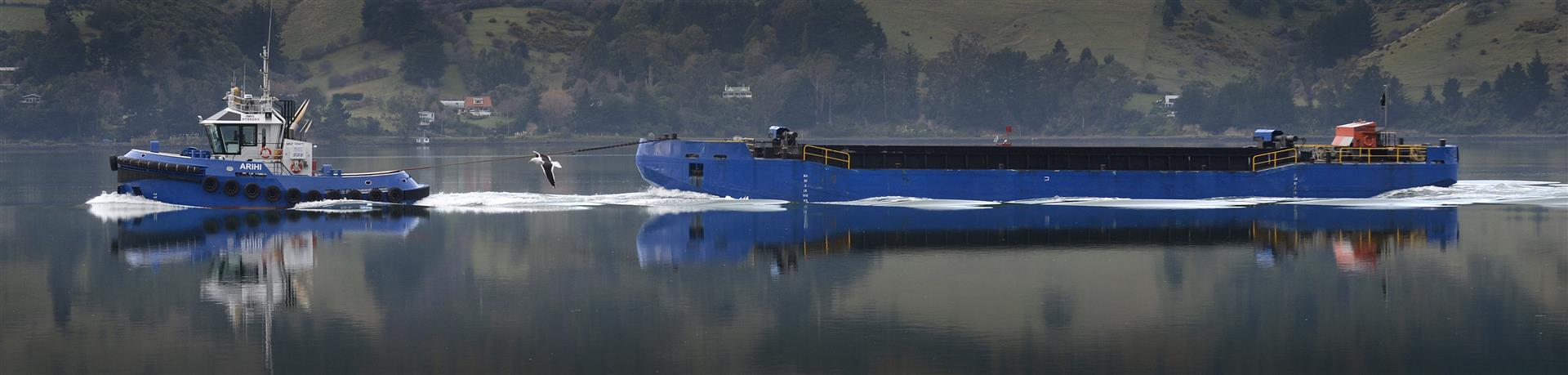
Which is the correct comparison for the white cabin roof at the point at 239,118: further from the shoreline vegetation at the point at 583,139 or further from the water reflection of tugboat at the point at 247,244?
the shoreline vegetation at the point at 583,139

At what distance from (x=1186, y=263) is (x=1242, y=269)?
1312 mm

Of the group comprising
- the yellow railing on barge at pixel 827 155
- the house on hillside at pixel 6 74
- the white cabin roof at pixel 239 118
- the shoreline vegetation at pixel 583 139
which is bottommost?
the yellow railing on barge at pixel 827 155

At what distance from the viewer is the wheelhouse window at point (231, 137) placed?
46969mm

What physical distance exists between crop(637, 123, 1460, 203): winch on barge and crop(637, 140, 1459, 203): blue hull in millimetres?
29

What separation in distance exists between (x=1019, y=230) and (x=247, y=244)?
20846 millimetres

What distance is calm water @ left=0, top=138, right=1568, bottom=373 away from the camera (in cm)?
2220

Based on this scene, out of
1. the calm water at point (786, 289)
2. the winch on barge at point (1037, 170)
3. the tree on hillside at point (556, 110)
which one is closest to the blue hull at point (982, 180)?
the winch on barge at point (1037, 170)

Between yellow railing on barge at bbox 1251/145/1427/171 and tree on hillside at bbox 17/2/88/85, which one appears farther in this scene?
tree on hillside at bbox 17/2/88/85

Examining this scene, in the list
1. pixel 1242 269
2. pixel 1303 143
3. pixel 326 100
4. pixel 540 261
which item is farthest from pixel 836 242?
pixel 326 100

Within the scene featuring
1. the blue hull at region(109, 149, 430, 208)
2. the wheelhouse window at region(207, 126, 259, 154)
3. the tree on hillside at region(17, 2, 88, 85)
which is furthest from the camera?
the tree on hillside at region(17, 2, 88, 85)

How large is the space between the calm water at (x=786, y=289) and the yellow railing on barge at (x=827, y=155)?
249cm

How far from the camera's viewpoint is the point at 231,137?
47062mm

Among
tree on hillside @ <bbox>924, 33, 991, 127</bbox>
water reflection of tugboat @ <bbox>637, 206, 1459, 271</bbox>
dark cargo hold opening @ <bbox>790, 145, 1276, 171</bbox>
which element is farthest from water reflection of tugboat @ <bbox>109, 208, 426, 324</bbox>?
tree on hillside @ <bbox>924, 33, 991, 127</bbox>

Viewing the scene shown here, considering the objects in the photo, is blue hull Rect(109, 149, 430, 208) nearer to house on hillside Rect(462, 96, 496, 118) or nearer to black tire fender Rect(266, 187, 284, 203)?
black tire fender Rect(266, 187, 284, 203)
